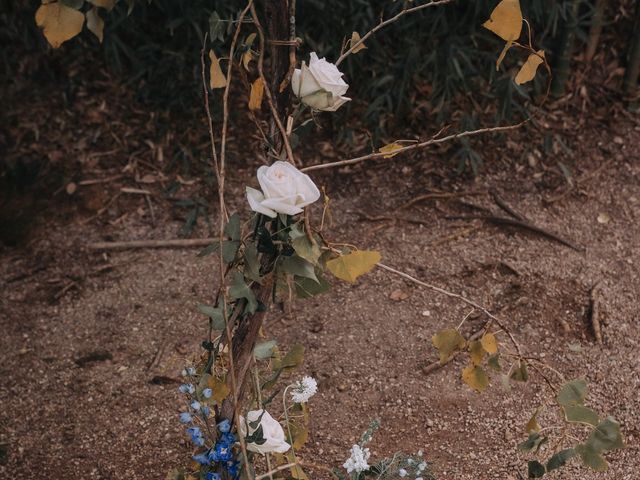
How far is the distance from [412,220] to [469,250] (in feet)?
0.83

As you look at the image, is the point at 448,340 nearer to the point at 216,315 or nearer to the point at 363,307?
the point at 216,315

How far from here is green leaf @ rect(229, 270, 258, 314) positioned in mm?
1346

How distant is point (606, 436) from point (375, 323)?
112 centimetres

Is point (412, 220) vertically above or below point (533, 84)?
below

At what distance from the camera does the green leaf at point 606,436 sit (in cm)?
138

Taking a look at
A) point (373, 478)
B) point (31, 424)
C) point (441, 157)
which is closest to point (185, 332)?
point (31, 424)

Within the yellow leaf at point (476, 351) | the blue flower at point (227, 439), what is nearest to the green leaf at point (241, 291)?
the blue flower at point (227, 439)

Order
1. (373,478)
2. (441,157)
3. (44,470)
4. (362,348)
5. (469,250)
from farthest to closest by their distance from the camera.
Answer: (441,157) < (469,250) < (362,348) < (44,470) < (373,478)

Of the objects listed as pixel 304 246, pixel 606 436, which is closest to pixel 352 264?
pixel 304 246

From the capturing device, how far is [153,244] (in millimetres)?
2836

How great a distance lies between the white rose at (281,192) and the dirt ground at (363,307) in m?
0.99

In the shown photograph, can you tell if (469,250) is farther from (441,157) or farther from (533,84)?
(533,84)

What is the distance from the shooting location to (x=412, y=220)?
9.41 feet

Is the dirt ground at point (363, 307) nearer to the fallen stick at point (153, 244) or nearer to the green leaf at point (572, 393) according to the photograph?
the fallen stick at point (153, 244)
